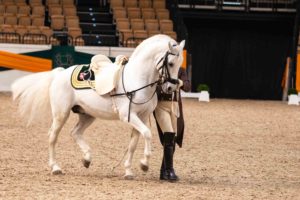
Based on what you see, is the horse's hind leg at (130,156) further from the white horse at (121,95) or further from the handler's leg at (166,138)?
the handler's leg at (166,138)

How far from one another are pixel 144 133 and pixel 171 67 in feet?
2.58

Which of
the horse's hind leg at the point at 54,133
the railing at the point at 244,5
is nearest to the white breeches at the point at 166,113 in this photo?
the horse's hind leg at the point at 54,133

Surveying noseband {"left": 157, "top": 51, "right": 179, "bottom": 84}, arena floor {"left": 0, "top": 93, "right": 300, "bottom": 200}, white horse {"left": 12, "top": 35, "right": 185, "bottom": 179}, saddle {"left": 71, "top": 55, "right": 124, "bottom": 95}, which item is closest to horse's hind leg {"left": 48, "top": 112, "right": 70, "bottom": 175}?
white horse {"left": 12, "top": 35, "right": 185, "bottom": 179}

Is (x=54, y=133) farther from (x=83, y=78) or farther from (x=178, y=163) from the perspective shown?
(x=178, y=163)

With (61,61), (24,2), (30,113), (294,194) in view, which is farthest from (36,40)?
(294,194)

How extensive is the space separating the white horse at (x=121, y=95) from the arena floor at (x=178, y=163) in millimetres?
544

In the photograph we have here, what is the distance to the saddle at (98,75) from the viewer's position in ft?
33.5

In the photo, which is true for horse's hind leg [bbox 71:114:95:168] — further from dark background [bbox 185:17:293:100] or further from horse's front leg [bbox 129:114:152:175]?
dark background [bbox 185:17:293:100]

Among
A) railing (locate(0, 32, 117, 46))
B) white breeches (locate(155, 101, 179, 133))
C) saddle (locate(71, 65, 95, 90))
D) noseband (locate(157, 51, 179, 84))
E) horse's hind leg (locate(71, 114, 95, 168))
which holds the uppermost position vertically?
noseband (locate(157, 51, 179, 84))

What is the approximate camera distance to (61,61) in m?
26.0

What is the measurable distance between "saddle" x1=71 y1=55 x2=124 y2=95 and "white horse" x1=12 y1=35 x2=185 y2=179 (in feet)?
0.24

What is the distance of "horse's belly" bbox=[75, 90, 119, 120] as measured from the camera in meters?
→ 10.3

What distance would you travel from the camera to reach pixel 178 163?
39.7 feet

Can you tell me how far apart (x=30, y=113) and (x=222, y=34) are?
772 inches
